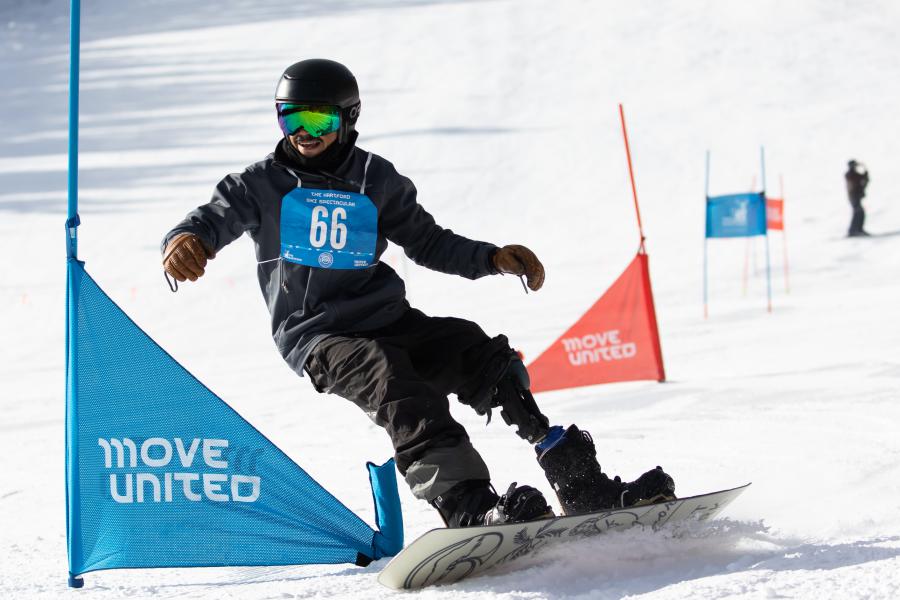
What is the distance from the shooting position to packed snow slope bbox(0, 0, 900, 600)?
3.31m

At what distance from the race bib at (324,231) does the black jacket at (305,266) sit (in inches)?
1.0

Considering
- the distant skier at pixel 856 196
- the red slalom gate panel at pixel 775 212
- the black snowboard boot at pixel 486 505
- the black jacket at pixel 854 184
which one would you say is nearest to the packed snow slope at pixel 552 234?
the black snowboard boot at pixel 486 505

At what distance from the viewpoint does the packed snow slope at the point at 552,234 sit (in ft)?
10.9

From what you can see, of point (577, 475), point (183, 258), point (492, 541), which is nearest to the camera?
point (492, 541)

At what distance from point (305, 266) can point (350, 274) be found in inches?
5.3

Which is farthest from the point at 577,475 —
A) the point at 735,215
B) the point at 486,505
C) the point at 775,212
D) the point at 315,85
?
the point at 775,212

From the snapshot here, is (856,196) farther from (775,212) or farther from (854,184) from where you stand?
(775,212)

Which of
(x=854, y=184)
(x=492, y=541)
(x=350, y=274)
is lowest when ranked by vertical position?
(x=492, y=541)

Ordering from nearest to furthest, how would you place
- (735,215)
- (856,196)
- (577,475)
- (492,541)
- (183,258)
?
1. (492,541)
2. (183,258)
3. (577,475)
4. (735,215)
5. (856,196)

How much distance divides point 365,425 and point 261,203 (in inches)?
135

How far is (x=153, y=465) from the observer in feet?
10.4

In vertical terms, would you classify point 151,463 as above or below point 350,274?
below

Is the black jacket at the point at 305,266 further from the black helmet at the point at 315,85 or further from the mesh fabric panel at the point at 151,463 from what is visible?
the mesh fabric panel at the point at 151,463

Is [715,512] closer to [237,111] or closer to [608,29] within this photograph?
[237,111]
